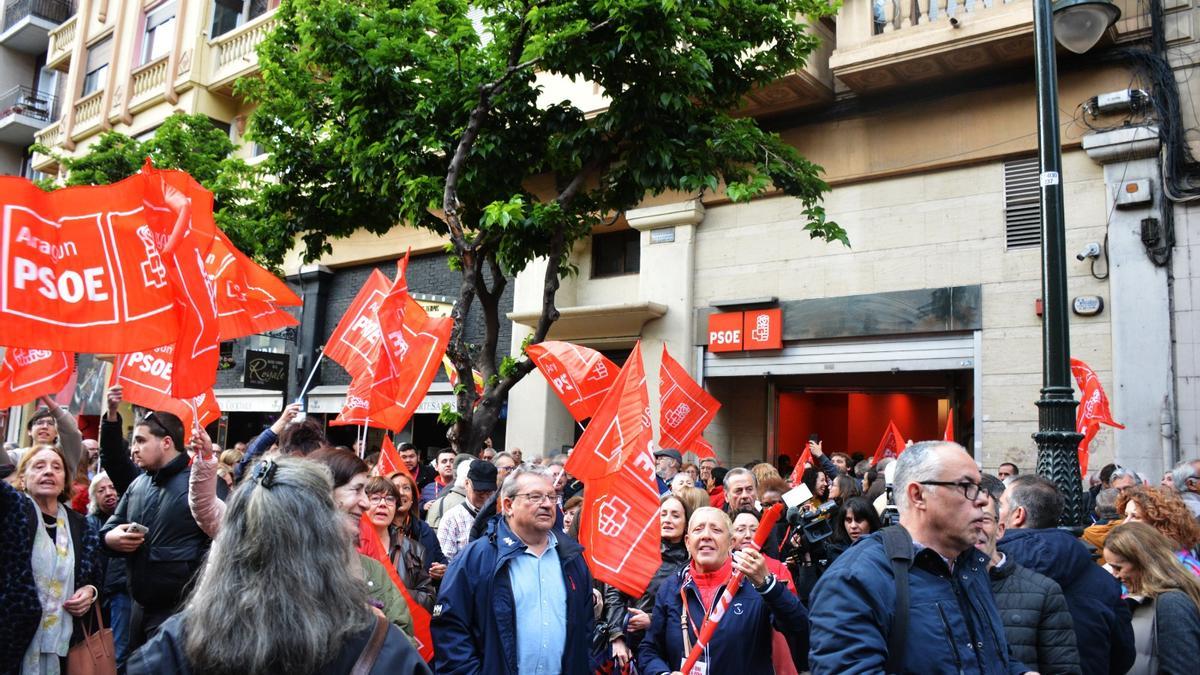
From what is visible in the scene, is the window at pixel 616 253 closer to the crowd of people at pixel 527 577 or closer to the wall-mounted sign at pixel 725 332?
the wall-mounted sign at pixel 725 332

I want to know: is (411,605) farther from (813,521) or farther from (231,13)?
(231,13)

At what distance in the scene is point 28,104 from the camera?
3147 cm

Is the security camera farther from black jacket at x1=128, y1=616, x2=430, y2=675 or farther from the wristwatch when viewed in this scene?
black jacket at x1=128, y1=616, x2=430, y2=675

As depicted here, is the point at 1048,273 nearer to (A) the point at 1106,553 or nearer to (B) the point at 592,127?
(A) the point at 1106,553

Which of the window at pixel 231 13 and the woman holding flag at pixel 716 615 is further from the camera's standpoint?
the window at pixel 231 13

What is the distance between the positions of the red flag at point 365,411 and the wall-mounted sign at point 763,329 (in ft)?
23.2

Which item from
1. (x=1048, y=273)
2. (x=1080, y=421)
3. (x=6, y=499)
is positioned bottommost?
(x=6, y=499)

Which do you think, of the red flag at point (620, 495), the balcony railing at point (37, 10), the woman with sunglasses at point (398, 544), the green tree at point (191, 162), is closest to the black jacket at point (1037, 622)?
the red flag at point (620, 495)

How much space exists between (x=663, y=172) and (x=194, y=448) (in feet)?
21.6

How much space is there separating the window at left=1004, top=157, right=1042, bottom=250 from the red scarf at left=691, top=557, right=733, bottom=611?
8.77m

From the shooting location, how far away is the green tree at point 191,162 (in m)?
15.7

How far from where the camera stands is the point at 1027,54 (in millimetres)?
11094

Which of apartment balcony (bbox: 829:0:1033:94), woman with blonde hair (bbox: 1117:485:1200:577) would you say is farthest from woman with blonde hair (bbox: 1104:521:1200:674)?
apartment balcony (bbox: 829:0:1033:94)

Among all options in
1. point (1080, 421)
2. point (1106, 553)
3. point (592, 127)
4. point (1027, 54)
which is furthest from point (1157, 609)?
point (1027, 54)
